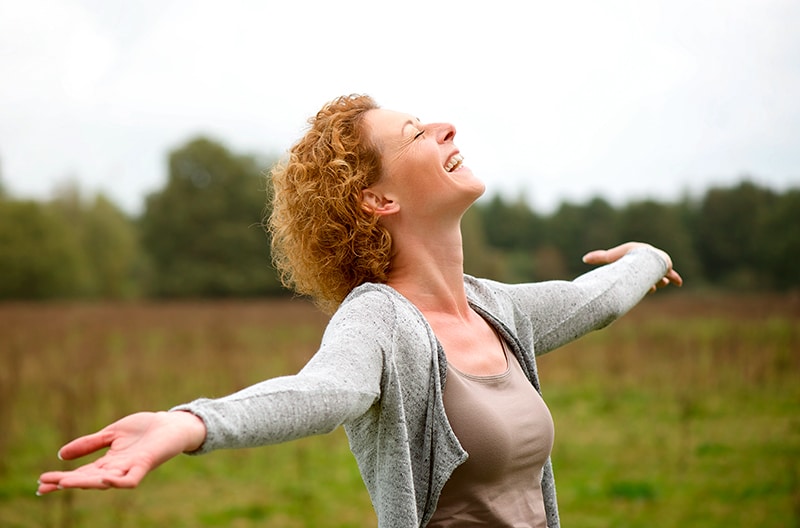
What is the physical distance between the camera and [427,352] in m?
1.53

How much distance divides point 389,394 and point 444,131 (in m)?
0.67

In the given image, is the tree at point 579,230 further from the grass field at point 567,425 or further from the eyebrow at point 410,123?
the eyebrow at point 410,123

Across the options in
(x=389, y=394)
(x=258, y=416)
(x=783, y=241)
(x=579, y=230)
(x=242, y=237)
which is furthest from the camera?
(x=242, y=237)

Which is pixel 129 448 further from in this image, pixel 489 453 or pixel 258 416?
pixel 489 453

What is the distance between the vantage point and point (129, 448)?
102 cm

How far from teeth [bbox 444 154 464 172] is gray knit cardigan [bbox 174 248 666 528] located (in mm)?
302

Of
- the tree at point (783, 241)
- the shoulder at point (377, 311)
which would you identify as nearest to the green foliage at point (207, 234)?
the tree at point (783, 241)

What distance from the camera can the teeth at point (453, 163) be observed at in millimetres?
1825

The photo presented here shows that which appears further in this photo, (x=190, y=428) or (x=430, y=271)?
(x=430, y=271)

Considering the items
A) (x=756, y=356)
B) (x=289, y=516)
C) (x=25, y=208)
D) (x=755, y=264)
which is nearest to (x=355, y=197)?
(x=289, y=516)

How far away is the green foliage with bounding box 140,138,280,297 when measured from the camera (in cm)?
3225

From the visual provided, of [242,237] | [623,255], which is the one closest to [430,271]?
[623,255]

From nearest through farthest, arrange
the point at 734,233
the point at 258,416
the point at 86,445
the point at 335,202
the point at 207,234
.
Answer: the point at 86,445
the point at 258,416
the point at 335,202
the point at 734,233
the point at 207,234

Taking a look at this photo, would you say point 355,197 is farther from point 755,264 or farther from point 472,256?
point 472,256
